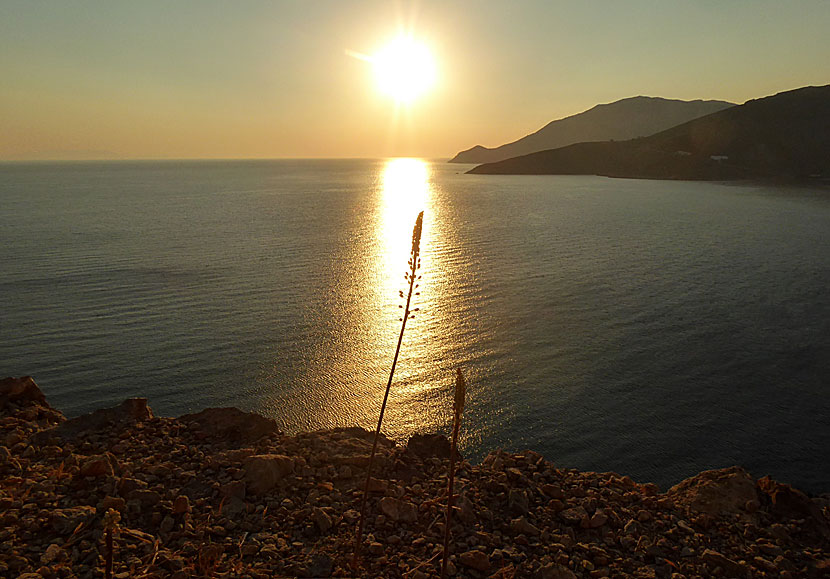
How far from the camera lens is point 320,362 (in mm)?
25297

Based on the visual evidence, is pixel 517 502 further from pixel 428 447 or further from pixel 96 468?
pixel 96 468

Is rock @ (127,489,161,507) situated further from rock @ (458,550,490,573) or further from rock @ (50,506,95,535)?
rock @ (458,550,490,573)

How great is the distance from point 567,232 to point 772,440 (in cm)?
5085

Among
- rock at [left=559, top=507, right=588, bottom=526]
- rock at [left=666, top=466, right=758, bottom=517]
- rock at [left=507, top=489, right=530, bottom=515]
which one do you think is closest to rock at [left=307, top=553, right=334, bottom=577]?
rock at [left=507, top=489, right=530, bottom=515]

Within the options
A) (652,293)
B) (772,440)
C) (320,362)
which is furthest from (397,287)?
(772,440)

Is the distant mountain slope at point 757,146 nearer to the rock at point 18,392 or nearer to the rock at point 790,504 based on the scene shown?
the rock at point 790,504

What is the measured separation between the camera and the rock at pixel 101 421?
11867 mm

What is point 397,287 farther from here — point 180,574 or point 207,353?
point 180,574

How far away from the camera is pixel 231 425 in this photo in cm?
1305

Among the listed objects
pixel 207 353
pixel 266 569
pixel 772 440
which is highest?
pixel 266 569

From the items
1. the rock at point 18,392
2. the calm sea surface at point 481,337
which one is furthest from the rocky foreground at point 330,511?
the calm sea surface at point 481,337

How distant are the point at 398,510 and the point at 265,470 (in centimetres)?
303

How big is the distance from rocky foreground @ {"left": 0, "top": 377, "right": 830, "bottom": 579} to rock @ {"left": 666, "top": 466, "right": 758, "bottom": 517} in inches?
1.9

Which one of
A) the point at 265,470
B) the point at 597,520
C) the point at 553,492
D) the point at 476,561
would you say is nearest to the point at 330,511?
the point at 265,470
